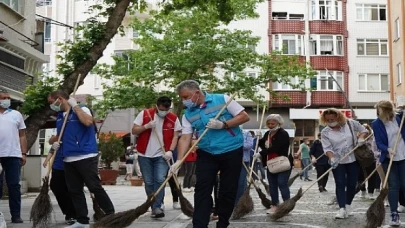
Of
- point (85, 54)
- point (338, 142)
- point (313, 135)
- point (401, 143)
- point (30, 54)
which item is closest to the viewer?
point (401, 143)

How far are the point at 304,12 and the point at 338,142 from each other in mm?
36773

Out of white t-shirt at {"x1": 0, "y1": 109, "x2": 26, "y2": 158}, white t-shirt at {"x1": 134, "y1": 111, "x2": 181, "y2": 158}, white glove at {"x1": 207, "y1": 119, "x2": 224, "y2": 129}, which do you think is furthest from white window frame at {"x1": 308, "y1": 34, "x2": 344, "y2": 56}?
white glove at {"x1": 207, "y1": 119, "x2": 224, "y2": 129}

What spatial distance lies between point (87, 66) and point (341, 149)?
4982mm

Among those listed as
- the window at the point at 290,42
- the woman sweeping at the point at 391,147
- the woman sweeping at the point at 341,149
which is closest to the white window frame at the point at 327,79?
the window at the point at 290,42

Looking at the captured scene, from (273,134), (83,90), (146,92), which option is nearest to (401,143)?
(273,134)

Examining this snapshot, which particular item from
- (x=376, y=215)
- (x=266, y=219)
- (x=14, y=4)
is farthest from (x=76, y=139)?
(x=14, y=4)

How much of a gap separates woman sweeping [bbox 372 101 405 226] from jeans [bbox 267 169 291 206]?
2021 mm

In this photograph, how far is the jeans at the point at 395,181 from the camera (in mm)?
8578

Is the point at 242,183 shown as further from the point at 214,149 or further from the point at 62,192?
the point at 214,149

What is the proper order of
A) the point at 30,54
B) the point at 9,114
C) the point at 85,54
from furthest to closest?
1. the point at 30,54
2. the point at 85,54
3. the point at 9,114

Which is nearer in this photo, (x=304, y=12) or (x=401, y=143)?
(x=401, y=143)

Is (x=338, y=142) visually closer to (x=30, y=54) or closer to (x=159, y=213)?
(x=159, y=213)

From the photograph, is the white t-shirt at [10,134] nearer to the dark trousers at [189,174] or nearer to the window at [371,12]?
the dark trousers at [189,174]

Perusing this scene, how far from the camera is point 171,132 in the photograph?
33.4ft
